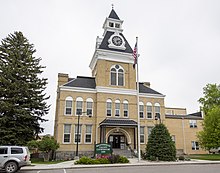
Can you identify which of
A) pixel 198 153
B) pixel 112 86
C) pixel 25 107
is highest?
pixel 112 86

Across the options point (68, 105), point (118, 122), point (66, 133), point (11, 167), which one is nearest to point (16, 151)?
point (11, 167)

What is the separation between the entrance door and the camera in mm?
30797

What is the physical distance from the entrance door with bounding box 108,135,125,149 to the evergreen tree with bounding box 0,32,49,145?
10416 mm

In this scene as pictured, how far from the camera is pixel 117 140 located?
31047mm

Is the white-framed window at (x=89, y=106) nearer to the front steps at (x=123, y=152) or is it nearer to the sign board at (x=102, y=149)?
the front steps at (x=123, y=152)

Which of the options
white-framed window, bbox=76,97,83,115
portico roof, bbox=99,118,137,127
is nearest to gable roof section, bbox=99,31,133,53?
white-framed window, bbox=76,97,83,115

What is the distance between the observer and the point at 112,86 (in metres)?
32.2

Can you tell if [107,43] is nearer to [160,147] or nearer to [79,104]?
[79,104]

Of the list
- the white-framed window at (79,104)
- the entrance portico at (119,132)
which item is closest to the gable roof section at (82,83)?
the white-framed window at (79,104)

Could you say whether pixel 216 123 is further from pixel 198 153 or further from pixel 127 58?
pixel 127 58

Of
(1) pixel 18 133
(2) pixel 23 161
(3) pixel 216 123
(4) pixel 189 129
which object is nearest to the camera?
(2) pixel 23 161

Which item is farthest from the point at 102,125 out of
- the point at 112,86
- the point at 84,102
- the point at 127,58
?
the point at 127,58

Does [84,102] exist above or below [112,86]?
below

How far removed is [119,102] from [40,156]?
13.4 metres
